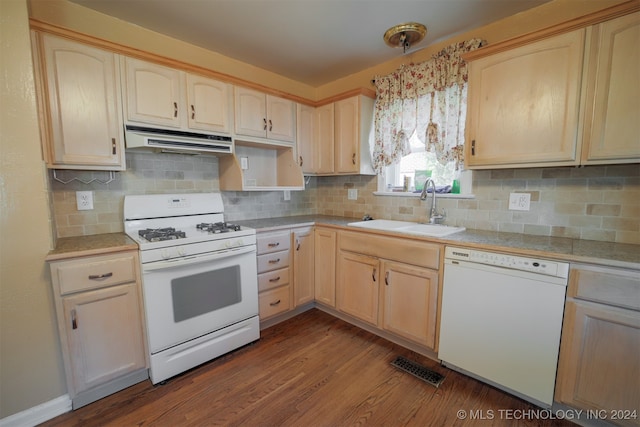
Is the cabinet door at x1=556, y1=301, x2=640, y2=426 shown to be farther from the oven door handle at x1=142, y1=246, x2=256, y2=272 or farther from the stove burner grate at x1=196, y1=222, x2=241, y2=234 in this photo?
the stove burner grate at x1=196, y1=222, x2=241, y2=234

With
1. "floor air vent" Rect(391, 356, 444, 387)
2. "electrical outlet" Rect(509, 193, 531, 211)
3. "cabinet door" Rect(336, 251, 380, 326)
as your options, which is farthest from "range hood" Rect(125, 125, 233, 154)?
"electrical outlet" Rect(509, 193, 531, 211)

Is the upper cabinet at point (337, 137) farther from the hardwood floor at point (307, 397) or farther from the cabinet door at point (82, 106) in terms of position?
the hardwood floor at point (307, 397)

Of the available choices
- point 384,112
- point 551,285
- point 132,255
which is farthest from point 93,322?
point 384,112

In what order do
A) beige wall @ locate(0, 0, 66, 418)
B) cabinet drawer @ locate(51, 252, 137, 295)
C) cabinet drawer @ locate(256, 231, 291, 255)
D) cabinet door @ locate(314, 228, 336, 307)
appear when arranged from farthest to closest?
cabinet door @ locate(314, 228, 336, 307) → cabinet drawer @ locate(256, 231, 291, 255) → cabinet drawer @ locate(51, 252, 137, 295) → beige wall @ locate(0, 0, 66, 418)

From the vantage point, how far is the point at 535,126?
1.64 m

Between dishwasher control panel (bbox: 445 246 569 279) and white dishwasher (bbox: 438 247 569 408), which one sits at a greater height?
dishwasher control panel (bbox: 445 246 569 279)

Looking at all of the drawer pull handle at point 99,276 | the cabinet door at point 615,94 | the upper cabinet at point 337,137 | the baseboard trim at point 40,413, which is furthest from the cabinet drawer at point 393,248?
the baseboard trim at point 40,413

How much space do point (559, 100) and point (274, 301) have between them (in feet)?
8.17

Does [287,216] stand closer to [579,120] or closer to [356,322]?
[356,322]

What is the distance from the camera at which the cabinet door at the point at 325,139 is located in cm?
284

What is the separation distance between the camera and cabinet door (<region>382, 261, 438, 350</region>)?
1.87 metres

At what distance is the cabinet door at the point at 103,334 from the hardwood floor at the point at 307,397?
0.20m

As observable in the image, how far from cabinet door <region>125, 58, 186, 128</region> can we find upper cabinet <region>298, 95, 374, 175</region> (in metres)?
1.20

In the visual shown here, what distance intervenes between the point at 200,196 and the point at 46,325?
129 centimetres
